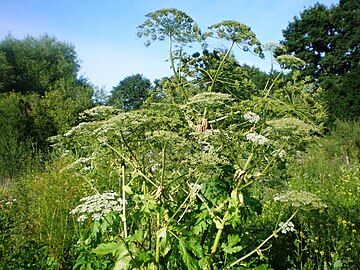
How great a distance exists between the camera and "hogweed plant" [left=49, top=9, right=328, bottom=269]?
3.09 m

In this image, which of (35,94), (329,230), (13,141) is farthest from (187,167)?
(35,94)

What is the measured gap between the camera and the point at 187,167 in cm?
359

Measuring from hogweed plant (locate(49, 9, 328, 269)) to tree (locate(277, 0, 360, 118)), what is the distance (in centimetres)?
3819

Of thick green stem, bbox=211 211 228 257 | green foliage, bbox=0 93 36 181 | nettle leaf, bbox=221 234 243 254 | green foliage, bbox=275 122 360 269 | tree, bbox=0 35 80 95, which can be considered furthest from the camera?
tree, bbox=0 35 80 95

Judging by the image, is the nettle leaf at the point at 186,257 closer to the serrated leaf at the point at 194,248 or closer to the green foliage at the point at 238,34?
the serrated leaf at the point at 194,248

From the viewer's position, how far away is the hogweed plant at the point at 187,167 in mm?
3092

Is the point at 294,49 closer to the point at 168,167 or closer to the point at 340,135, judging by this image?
the point at 340,135

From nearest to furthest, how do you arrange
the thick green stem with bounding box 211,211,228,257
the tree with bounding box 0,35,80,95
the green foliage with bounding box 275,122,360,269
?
1. the thick green stem with bounding box 211,211,228,257
2. the green foliage with bounding box 275,122,360,269
3. the tree with bounding box 0,35,80,95

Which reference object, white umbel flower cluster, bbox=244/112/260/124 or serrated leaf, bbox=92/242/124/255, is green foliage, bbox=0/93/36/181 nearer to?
serrated leaf, bbox=92/242/124/255

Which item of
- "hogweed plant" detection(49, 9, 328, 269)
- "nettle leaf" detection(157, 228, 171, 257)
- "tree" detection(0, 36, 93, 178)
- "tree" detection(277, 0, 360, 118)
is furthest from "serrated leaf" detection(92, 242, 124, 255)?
"tree" detection(277, 0, 360, 118)

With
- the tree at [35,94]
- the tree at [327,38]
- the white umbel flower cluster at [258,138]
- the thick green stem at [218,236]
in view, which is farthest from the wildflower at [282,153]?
the tree at [327,38]

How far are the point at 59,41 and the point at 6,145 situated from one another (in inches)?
1106

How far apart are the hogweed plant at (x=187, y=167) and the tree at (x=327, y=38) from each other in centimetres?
3819

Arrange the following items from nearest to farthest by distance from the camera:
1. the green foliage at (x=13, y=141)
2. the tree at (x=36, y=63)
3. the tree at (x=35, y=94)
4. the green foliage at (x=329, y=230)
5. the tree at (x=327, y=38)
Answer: the green foliage at (x=329, y=230) → the green foliage at (x=13, y=141) → the tree at (x=35, y=94) → the tree at (x=36, y=63) → the tree at (x=327, y=38)
